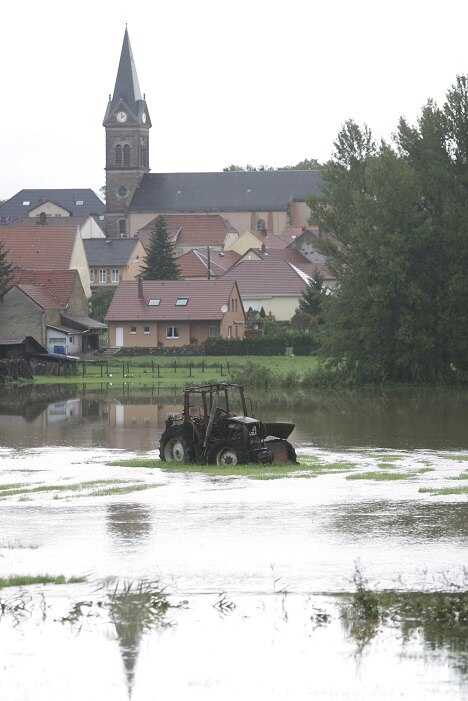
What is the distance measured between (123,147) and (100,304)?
65952mm

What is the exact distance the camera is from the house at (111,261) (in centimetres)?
12638

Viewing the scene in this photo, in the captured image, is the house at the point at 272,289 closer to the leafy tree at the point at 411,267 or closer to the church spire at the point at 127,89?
the leafy tree at the point at 411,267

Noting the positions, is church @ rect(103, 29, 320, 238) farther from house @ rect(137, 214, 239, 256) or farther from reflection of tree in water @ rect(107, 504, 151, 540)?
reflection of tree in water @ rect(107, 504, 151, 540)

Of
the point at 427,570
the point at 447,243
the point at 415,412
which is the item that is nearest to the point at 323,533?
the point at 427,570

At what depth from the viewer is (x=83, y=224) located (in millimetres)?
155875

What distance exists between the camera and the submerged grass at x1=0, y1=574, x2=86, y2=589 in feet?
52.3

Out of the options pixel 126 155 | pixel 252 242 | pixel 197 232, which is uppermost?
pixel 126 155

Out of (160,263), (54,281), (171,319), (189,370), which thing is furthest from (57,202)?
(189,370)

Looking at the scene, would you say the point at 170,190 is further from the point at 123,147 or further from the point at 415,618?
the point at 415,618

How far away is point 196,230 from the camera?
148875 millimetres

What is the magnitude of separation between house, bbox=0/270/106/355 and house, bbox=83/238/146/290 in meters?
41.1

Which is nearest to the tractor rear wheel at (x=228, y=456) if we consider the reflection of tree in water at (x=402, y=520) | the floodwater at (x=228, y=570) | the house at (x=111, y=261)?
the floodwater at (x=228, y=570)

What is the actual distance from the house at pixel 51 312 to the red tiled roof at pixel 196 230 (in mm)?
62087

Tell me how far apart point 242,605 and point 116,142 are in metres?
153
